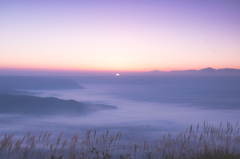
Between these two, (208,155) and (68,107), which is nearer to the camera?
(208,155)

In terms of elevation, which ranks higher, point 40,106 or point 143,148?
point 143,148

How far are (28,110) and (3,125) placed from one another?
13.8 metres

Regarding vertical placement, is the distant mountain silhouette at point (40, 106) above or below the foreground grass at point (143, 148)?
below

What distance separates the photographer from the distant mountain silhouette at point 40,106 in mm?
62688

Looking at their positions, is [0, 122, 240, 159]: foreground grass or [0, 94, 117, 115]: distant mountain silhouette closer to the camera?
[0, 122, 240, 159]: foreground grass

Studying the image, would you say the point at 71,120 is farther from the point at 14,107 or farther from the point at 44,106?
the point at 14,107

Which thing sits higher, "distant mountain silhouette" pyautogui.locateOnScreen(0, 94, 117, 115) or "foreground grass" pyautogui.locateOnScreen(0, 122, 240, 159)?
"foreground grass" pyautogui.locateOnScreen(0, 122, 240, 159)

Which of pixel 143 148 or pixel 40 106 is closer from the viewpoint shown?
pixel 143 148

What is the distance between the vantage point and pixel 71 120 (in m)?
56.9

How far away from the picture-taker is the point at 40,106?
65.6 metres

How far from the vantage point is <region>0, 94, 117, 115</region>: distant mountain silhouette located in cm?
6269

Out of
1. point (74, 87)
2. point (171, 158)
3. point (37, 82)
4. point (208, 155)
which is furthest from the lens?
point (74, 87)

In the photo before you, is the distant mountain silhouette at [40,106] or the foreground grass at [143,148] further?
the distant mountain silhouette at [40,106]

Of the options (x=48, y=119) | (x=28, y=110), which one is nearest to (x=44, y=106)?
(x=28, y=110)
